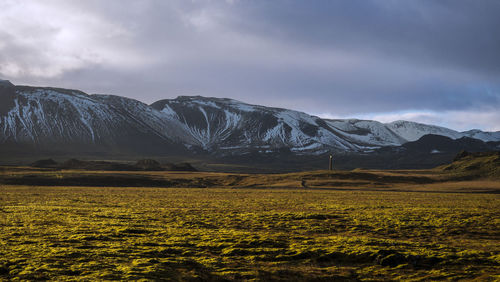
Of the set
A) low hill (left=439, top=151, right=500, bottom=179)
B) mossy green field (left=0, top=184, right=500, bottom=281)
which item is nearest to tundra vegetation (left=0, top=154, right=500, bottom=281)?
mossy green field (left=0, top=184, right=500, bottom=281)

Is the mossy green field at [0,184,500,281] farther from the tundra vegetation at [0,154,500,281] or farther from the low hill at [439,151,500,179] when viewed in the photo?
the low hill at [439,151,500,179]

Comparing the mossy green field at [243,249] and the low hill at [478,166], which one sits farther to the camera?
the low hill at [478,166]

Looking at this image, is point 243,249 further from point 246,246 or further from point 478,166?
point 478,166

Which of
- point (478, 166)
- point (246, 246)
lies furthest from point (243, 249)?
point (478, 166)

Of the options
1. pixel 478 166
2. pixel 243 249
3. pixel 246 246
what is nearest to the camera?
pixel 243 249

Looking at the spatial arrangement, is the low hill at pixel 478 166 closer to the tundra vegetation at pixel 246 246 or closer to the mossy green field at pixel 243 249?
the tundra vegetation at pixel 246 246

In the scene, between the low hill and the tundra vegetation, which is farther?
the low hill

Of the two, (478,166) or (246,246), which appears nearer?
(246,246)

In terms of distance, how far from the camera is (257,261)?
11.2 m

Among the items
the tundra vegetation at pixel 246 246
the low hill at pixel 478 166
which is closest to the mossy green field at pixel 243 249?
the tundra vegetation at pixel 246 246

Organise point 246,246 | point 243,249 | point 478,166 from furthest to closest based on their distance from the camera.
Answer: point 478,166
point 246,246
point 243,249

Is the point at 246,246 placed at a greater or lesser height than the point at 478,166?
lesser

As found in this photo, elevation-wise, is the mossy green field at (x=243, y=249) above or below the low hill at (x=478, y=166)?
below

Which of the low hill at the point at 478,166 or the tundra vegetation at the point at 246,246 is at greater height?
the low hill at the point at 478,166
